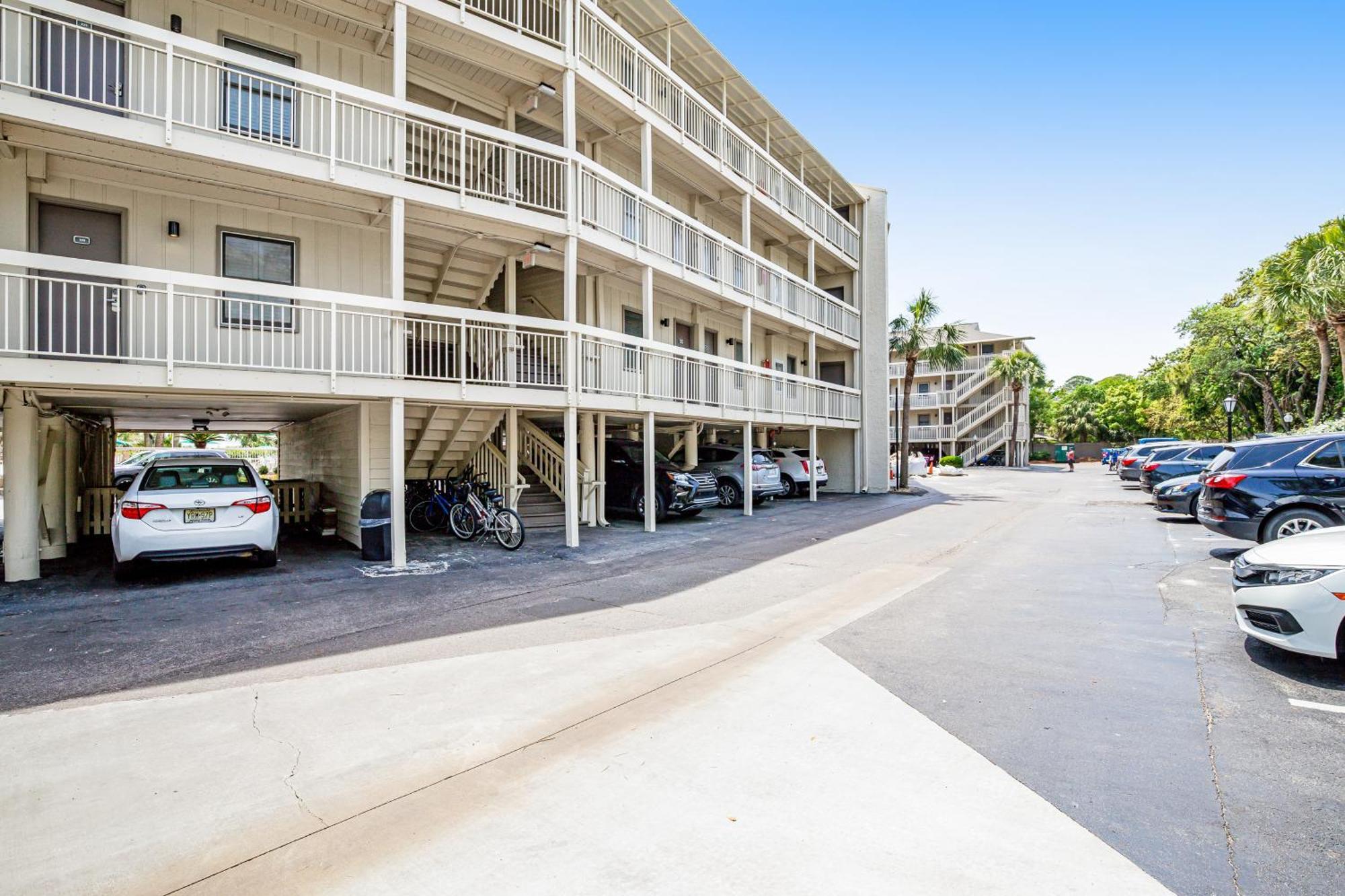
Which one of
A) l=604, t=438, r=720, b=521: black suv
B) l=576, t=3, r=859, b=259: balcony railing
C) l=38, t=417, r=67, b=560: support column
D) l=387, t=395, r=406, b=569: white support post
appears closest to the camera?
l=38, t=417, r=67, b=560: support column

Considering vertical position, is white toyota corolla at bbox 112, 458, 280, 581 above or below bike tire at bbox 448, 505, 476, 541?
above

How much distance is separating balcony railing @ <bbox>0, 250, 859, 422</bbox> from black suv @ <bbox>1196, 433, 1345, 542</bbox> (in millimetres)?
9417

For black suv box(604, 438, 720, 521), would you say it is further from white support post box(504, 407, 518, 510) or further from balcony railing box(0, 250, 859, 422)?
white support post box(504, 407, 518, 510)

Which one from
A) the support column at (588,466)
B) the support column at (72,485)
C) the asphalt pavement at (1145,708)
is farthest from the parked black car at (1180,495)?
the support column at (72,485)

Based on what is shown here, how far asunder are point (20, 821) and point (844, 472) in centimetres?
2398

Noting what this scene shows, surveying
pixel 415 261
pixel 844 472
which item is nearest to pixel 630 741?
pixel 415 261

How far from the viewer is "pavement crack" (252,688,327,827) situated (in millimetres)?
3078

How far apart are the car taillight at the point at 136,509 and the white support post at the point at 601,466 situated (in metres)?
7.84

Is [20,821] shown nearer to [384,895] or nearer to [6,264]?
[384,895]

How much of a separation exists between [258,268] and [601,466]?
24.4 feet

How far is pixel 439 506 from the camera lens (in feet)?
41.4

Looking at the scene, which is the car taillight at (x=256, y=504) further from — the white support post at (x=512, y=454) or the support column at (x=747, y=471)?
the support column at (x=747, y=471)

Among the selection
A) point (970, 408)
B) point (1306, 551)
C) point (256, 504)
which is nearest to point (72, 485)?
point (256, 504)

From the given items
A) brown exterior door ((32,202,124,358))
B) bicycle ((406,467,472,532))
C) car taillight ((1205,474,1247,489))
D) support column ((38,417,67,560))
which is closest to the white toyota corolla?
brown exterior door ((32,202,124,358))
